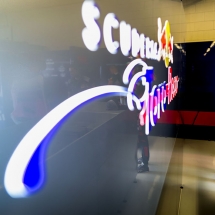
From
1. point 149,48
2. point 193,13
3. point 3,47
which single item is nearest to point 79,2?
point 3,47

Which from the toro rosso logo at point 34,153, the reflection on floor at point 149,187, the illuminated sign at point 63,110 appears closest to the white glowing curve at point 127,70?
the illuminated sign at point 63,110

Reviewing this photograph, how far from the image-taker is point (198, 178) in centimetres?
378

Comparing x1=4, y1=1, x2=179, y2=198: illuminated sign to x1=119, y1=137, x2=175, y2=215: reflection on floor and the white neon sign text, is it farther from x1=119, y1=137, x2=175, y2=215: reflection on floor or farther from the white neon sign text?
x1=119, y1=137, x2=175, y2=215: reflection on floor

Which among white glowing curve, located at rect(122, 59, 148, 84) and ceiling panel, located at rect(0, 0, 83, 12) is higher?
ceiling panel, located at rect(0, 0, 83, 12)

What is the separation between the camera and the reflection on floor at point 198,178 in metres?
3.04

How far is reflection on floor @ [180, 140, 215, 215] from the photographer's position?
9.98ft

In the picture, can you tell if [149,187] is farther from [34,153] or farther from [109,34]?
[34,153]

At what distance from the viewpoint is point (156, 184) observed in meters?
2.76

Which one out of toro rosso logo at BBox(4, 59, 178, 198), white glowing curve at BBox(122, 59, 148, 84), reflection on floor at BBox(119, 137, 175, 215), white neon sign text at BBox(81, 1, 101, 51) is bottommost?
reflection on floor at BBox(119, 137, 175, 215)

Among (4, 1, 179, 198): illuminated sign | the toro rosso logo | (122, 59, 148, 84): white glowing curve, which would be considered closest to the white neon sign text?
(4, 1, 179, 198): illuminated sign

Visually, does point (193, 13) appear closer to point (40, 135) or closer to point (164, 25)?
point (164, 25)

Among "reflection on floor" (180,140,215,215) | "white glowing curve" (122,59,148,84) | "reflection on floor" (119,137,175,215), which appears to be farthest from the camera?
"reflection on floor" (180,140,215,215)

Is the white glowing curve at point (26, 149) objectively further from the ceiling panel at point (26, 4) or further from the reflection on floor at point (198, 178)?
the reflection on floor at point (198, 178)

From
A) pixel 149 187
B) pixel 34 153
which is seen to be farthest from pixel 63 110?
pixel 149 187
